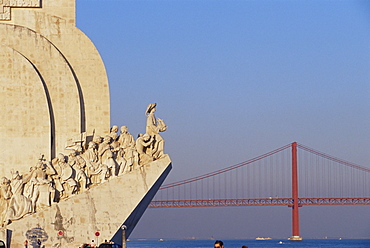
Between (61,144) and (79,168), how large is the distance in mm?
1449

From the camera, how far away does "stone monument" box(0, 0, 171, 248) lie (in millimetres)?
24156

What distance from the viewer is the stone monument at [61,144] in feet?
79.3

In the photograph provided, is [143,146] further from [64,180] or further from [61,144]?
[64,180]

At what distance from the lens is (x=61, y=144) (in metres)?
25.8

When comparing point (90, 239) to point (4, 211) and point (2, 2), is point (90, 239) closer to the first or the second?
point (4, 211)

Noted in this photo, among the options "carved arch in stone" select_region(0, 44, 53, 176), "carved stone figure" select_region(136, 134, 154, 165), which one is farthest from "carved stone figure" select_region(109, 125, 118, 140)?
"carved arch in stone" select_region(0, 44, 53, 176)

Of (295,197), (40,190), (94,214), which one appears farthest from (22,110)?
(295,197)

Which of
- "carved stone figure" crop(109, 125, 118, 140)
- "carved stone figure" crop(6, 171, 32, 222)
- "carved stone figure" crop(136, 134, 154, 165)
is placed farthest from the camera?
"carved stone figure" crop(109, 125, 118, 140)

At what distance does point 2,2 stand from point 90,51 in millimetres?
2533

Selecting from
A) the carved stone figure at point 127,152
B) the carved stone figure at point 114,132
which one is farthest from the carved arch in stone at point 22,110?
the carved stone figure at point 127,152

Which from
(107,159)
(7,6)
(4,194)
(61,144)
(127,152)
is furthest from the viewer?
(7,6)

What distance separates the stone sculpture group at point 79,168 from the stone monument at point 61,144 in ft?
0.08

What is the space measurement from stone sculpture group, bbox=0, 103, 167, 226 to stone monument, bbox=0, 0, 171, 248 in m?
0.02

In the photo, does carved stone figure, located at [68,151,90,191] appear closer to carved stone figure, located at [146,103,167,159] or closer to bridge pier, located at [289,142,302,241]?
carved stone figure, located at [146,103,167,159]
